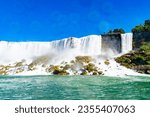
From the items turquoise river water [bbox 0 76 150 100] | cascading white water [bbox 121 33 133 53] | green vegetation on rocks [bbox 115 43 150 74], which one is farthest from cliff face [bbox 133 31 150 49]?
turquoise river water [bbox 0 76 150 100]

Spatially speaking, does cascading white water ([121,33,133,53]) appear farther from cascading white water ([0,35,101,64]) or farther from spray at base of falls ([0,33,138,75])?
cascading white water ([0,35,101,64])

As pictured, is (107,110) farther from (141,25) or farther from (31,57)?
(141,25)

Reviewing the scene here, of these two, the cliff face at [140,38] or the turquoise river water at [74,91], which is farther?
the cliff face at [140,38]

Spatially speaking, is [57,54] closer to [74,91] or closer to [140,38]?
[140,38]

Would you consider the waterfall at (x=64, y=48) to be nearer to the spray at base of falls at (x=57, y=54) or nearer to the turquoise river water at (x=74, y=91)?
the spray at base of falls at (x=57, y=54)

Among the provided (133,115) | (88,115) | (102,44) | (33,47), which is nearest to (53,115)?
(88,115)

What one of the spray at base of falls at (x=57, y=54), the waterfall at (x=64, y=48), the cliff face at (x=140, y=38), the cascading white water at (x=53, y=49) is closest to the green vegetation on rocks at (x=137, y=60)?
the spray at base of falls at (x=57, y=54)

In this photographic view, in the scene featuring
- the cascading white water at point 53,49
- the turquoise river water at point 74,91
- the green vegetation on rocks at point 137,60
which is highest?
the cascading white water at point 53,49
